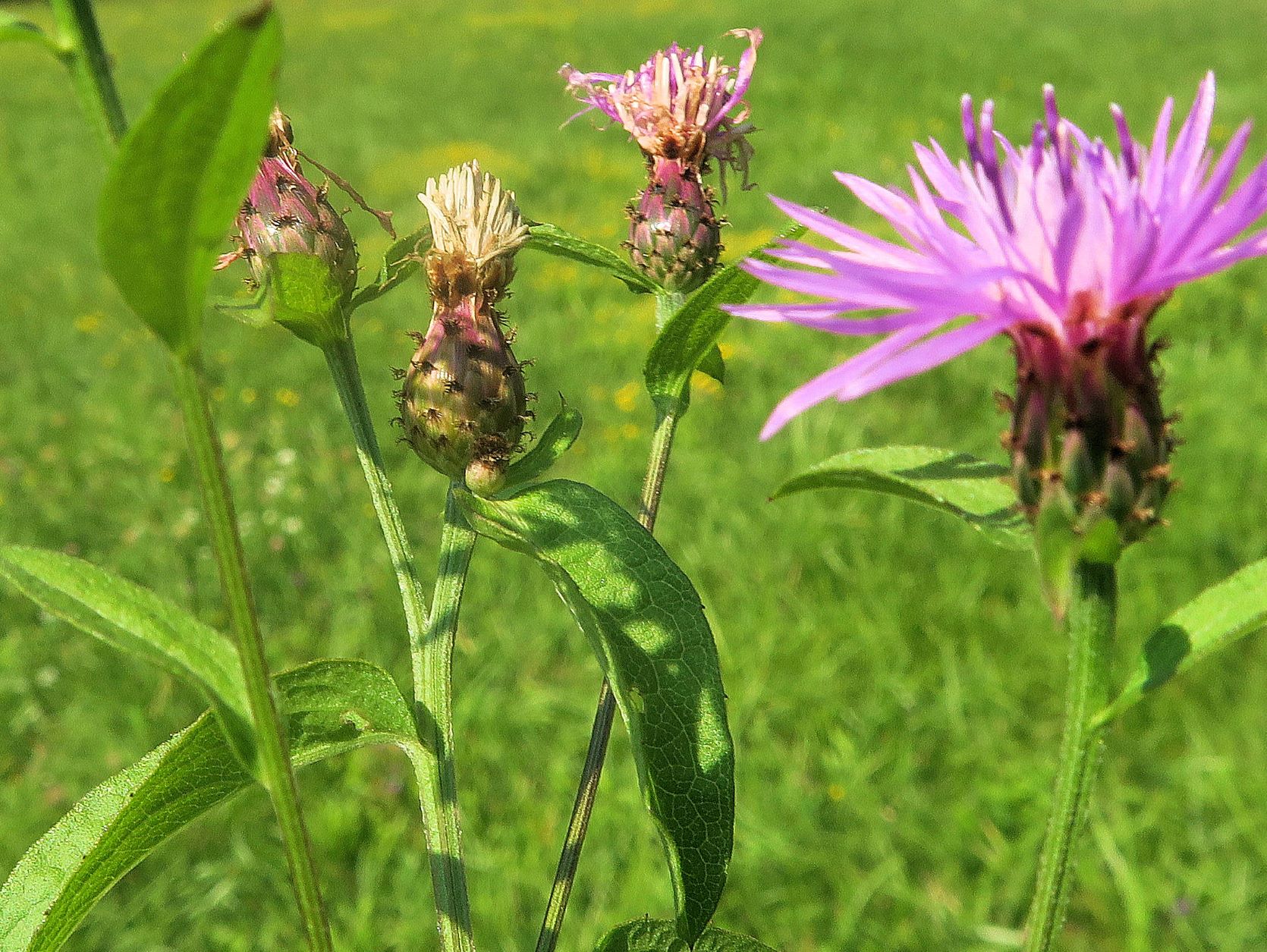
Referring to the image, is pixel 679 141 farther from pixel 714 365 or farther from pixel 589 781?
pixel 589 781

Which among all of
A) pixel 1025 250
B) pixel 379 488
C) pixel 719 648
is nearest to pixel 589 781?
pixel 379 488

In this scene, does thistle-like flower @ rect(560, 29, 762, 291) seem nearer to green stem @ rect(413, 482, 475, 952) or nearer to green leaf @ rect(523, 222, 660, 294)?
green leaf @ rect(523, 222, 660, 294)

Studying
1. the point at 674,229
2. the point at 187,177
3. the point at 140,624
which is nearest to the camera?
the point at 187,177

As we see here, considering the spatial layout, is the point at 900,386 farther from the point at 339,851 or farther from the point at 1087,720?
the point at 1087,720

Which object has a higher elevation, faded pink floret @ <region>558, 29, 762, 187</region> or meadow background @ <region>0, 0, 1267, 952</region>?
faded pink floret @ <region>558, 29, 762, 187</region>

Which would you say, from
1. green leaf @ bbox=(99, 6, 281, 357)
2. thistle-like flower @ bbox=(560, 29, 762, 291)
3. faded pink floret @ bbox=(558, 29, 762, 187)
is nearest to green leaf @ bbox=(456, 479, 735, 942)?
green leaf @ bbox=(99, 6, 281, 357)

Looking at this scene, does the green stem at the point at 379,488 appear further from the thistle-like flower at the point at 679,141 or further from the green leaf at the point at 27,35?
the thistle-like flower at the point at 679,141
